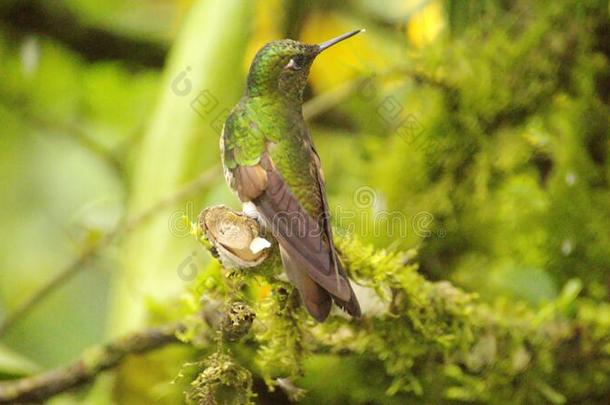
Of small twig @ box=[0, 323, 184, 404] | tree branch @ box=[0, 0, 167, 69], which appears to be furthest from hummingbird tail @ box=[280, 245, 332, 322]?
tree branch @ box=[0, 0, 167, 69]

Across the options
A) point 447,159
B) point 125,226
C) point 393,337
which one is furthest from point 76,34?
point 393,337

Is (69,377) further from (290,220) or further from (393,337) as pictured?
(290,220)

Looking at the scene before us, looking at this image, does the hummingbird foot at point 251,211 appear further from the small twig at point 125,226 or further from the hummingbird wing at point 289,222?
the small twig at point 125,226

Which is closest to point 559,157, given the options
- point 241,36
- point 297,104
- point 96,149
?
point 241,36

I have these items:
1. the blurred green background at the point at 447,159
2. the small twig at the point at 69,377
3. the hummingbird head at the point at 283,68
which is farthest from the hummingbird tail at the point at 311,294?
the blurred green background at the point at 447,159

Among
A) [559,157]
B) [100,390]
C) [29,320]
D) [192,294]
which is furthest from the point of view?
[29,320]

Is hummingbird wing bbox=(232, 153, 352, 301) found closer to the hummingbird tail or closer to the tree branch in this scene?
the hummingbird tail

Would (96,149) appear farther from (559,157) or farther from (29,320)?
(559,157)

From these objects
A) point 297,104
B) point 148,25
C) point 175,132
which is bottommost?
point 297,104
